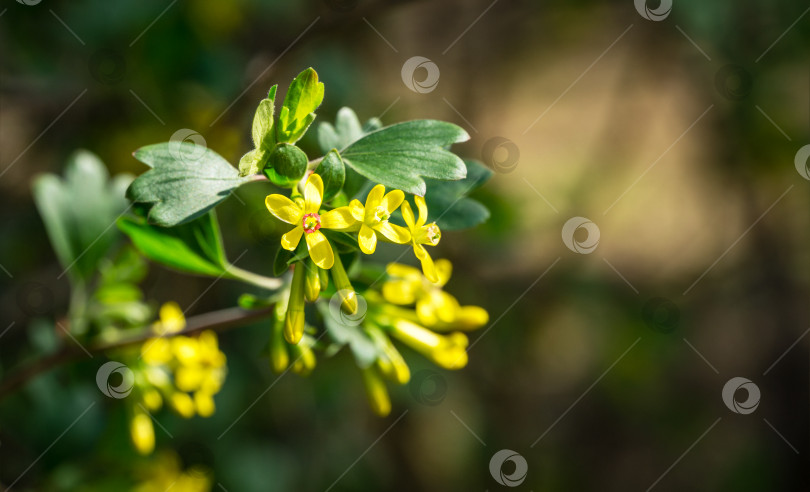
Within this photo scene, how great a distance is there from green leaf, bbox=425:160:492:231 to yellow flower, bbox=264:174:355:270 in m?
0.16

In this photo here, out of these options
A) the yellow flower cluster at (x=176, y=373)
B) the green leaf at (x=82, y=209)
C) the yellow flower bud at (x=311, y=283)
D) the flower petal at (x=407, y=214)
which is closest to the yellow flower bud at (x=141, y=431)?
the yellow flower cluster at (x=176, y=373)

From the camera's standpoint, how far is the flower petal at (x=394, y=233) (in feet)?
2.05

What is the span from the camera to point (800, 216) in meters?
2.50

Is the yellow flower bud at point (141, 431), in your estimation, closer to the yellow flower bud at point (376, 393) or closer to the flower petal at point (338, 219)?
the yellow flower bud at point (376, 393)

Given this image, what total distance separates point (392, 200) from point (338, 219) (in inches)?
2.1

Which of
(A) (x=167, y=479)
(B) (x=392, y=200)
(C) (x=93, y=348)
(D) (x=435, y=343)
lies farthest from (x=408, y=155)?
(A) (x=167, y=479)

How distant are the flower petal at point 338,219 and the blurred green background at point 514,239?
628mm

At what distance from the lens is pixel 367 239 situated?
61cm

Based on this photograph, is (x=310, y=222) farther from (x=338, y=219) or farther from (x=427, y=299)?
(x=427, y=299)

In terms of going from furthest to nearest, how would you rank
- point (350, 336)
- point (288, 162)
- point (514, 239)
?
point (514, 239)
point (350, 336)
point (288, 162)

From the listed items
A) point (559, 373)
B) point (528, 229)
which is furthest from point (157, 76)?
point (559, 373)

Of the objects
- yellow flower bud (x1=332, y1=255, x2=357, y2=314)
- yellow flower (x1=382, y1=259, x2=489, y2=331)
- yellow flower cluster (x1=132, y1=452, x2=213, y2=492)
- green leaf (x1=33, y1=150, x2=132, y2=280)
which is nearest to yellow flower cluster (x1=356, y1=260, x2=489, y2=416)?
yellow flower (x1=382, y1=259, x2=489, y2=331)

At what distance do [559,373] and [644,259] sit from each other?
66 centimetres

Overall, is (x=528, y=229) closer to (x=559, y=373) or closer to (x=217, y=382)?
(x=559, y=373)
